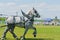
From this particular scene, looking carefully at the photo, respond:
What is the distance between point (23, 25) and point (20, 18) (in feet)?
1.40

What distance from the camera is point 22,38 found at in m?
14.0

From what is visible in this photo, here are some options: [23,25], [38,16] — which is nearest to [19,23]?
[23,25]

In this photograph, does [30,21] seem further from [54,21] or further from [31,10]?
[54,21]

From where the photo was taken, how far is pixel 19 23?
13594 mm

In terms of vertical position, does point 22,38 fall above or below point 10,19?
below

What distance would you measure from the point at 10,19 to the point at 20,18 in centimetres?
56

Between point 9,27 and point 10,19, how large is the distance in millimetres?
551

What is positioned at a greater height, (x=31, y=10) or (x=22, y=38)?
(x=31, y=10)

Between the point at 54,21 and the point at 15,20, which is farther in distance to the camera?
the point at 54,21

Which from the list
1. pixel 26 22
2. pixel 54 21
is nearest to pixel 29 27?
pixel 26 22

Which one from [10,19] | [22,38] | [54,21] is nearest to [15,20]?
[10,19]

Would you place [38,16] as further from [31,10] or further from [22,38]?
[22,38]

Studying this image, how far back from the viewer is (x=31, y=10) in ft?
44.6

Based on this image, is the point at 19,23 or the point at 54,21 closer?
the point at 19,23
